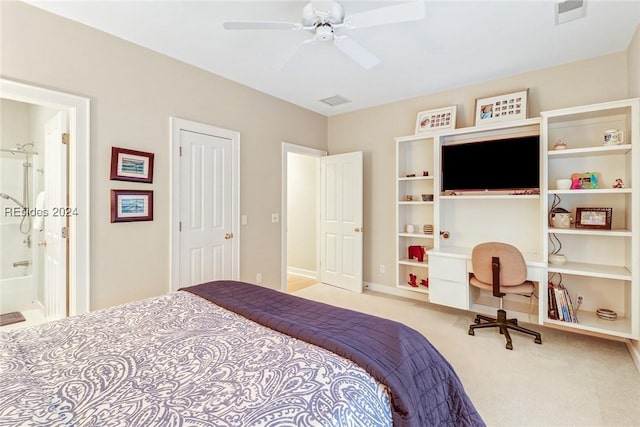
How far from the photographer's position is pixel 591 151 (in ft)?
8.60

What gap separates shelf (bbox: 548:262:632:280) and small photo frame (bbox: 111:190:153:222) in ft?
12.4

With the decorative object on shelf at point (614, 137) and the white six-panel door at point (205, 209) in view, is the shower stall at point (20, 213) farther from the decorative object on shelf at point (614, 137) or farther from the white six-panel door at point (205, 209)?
the decorative object on shelf at point (614, 137)

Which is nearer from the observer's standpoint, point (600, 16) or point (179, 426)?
point (179, 426)

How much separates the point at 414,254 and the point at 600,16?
109 inches

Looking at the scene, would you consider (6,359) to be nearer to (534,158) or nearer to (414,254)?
(414,254)

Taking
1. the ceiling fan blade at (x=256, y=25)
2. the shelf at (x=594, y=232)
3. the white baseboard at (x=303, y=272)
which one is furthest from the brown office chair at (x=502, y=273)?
the white baseboard at (x=303, y=272)

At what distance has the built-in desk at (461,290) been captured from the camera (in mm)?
3139

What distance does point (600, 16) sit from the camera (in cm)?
226

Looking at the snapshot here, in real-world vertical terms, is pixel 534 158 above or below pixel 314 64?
below

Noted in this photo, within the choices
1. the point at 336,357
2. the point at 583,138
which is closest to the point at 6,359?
the point at 336,357

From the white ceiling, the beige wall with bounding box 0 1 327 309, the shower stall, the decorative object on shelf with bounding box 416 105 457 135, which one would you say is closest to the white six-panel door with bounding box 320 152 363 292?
the decorative object on shelf with bounding box 416 105 457 135

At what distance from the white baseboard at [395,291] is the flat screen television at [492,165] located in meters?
1.50

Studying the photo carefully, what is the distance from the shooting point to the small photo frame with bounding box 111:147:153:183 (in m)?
2.51

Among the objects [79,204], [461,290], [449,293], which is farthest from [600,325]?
[79,204]
